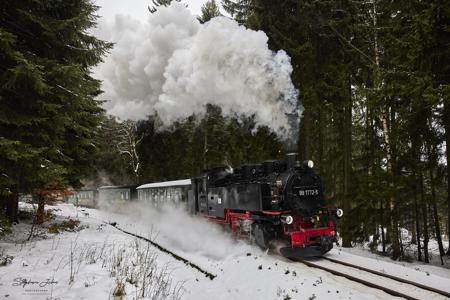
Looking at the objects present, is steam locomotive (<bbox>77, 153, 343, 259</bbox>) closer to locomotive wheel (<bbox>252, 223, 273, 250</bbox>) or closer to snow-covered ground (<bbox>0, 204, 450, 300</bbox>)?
locomotive wheel (<bbox>252, 223, 273, 250</bbox>)

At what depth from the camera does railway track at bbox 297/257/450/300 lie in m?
7.06

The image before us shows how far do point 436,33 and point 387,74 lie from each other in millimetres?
1538

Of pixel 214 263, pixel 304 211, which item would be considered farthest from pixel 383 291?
pixel 214 263

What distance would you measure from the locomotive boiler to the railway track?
0.93 m

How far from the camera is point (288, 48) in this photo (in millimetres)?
15711

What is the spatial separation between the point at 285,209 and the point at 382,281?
351 cm

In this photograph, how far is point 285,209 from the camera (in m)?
10.9

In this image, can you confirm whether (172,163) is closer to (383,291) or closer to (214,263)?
(214,263)

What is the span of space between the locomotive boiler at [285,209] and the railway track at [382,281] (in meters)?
0.93

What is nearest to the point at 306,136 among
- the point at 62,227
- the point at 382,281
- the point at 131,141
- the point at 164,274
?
the point at 382,281

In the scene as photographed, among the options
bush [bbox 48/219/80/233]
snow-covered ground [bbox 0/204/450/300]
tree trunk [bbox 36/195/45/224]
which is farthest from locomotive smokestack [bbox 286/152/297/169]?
tree trunk [bbox 36/195/45/224]
